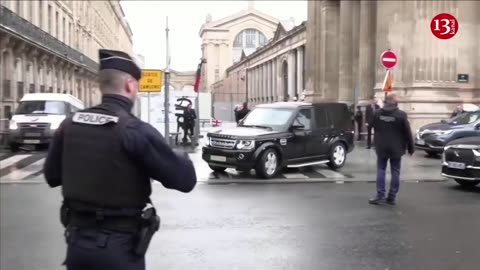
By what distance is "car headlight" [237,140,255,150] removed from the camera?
1337cm

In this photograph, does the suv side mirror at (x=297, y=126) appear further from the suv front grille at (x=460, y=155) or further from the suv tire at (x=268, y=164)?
the suv front grille at (x=460, y=155)

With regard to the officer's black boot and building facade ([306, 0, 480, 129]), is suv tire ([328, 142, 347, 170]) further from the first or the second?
building facade ([306, 0, 480, 129])

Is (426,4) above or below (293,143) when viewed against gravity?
above

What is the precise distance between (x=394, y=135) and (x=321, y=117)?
18.8 feet

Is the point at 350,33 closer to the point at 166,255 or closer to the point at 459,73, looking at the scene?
the point at 459,73

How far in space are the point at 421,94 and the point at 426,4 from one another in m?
4.01

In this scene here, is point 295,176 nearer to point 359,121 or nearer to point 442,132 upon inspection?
point 442,132

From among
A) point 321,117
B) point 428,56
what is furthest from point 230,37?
point 321,117

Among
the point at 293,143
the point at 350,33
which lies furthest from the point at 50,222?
the point at 350,33

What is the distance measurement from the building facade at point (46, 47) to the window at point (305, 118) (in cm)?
576

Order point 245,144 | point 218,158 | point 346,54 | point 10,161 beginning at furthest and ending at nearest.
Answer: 1. point 346,54
2. point 10,161
3. point 218,158
4. point 245,144

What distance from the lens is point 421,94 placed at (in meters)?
25.5

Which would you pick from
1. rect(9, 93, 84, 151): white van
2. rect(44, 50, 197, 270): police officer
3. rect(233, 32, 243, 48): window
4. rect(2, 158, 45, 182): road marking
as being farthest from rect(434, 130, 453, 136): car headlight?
rect(233, 32, 243, 48): window

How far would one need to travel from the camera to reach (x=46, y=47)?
41.8m
